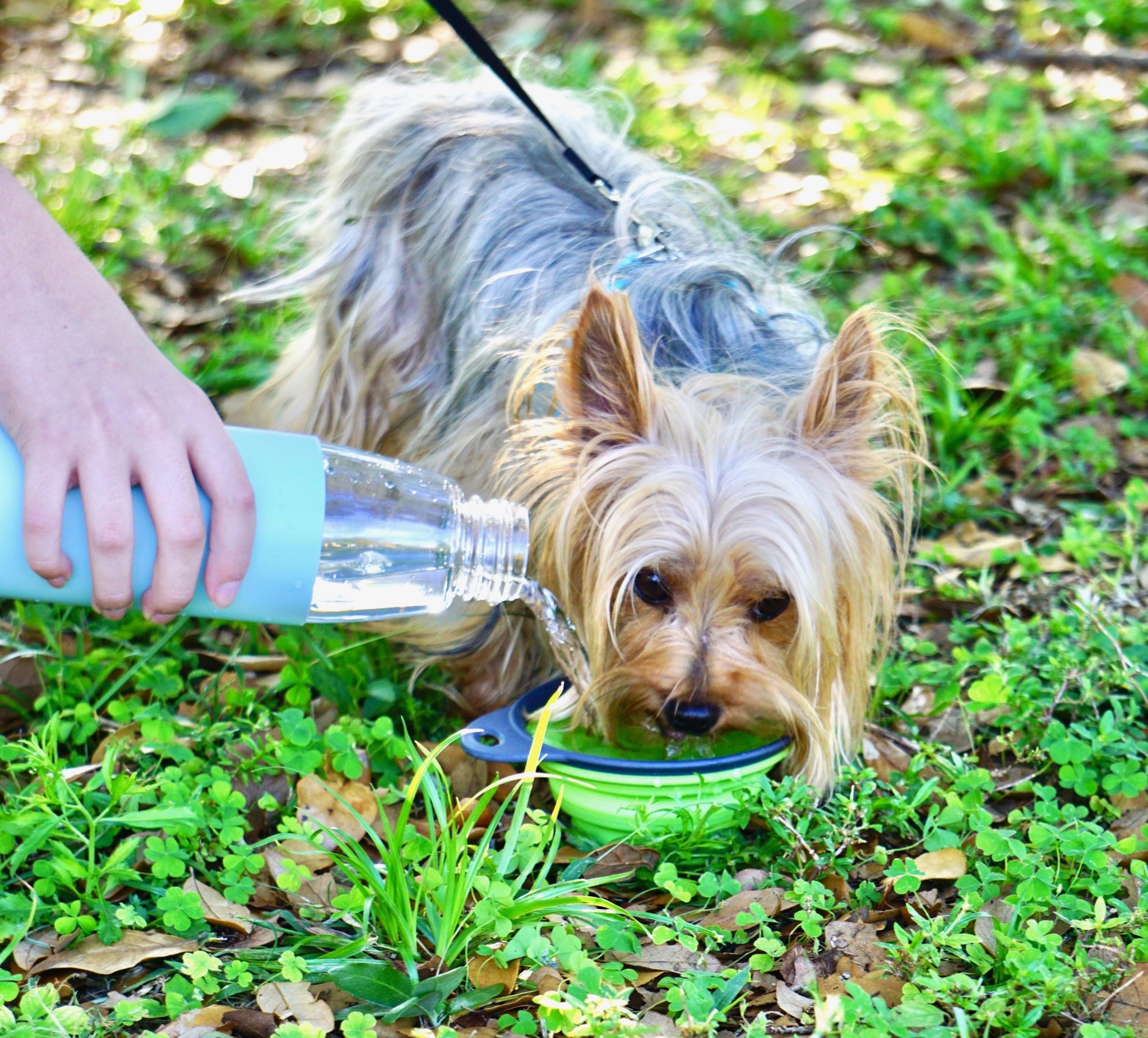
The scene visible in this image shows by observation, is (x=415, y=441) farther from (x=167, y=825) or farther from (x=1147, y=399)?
(x=1147, y=399)

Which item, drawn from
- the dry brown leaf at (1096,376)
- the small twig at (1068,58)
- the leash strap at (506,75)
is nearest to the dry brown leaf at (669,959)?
the leash strap at (506,75)

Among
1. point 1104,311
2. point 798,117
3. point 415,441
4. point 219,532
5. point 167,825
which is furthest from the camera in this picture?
point 798,117

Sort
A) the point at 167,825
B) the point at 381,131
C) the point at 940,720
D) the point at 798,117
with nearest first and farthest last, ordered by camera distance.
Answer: the point at 167,825, the point at 940,720, the point at 381,131, the point at 798,117

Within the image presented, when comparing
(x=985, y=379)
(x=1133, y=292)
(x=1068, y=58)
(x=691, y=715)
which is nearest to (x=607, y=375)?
(x=691, y=715)

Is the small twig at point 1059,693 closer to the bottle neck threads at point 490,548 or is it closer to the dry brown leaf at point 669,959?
the dry brown leaf at point 669,959

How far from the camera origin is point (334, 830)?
1952 millimetres

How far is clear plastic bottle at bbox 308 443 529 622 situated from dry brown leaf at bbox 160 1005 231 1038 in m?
0.68

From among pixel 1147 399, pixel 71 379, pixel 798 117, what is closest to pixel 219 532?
pixel 71 379

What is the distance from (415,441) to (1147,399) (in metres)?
1.93

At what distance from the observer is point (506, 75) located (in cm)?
275

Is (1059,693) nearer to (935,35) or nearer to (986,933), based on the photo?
(986,933)

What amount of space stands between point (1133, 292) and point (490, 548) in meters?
2.35

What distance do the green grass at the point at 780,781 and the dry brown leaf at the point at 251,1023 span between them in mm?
48

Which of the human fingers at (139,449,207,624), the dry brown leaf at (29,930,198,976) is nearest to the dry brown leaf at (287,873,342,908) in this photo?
the dry brown leaf at (29,930,198,976)
